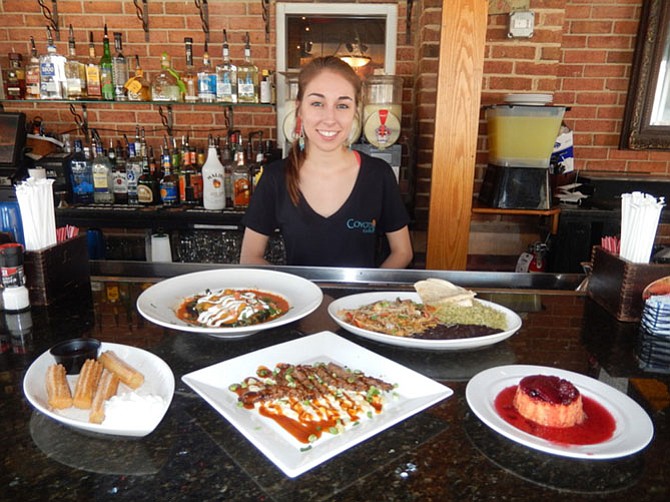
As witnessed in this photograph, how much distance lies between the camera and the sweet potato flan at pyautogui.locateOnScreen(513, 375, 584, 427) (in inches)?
33.8

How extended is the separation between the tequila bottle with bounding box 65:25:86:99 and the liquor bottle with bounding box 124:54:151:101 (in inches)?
12.1

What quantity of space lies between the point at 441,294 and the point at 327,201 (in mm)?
949

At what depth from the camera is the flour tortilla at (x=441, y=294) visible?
1.30 m

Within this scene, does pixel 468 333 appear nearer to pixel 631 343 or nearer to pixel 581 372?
pixel 581 372

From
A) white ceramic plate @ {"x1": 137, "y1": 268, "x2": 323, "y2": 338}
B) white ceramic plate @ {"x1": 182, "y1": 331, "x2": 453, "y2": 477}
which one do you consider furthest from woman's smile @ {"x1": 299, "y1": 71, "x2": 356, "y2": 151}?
white ceramic plate @ {"x1": 182, "y1": 331, "x2": 453, "y2": 477}

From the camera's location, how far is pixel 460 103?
202 cm

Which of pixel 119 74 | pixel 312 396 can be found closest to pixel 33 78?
pixel 119 74

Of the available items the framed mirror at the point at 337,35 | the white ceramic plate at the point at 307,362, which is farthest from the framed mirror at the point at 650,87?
the white ceramic plate at the point at 307,362

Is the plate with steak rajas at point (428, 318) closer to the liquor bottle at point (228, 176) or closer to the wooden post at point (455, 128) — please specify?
the wooden post at point (455, 128)

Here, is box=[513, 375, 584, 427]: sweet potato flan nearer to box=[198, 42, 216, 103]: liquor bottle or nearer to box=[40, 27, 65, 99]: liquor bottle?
box=[198, 42, 216, 103]: liquor bottle

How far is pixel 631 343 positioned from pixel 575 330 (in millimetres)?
124

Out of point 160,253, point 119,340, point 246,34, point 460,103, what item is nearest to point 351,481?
point 119,340

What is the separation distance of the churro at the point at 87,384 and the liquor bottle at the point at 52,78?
288 cm

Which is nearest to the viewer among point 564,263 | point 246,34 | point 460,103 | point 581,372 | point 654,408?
point 654,408
